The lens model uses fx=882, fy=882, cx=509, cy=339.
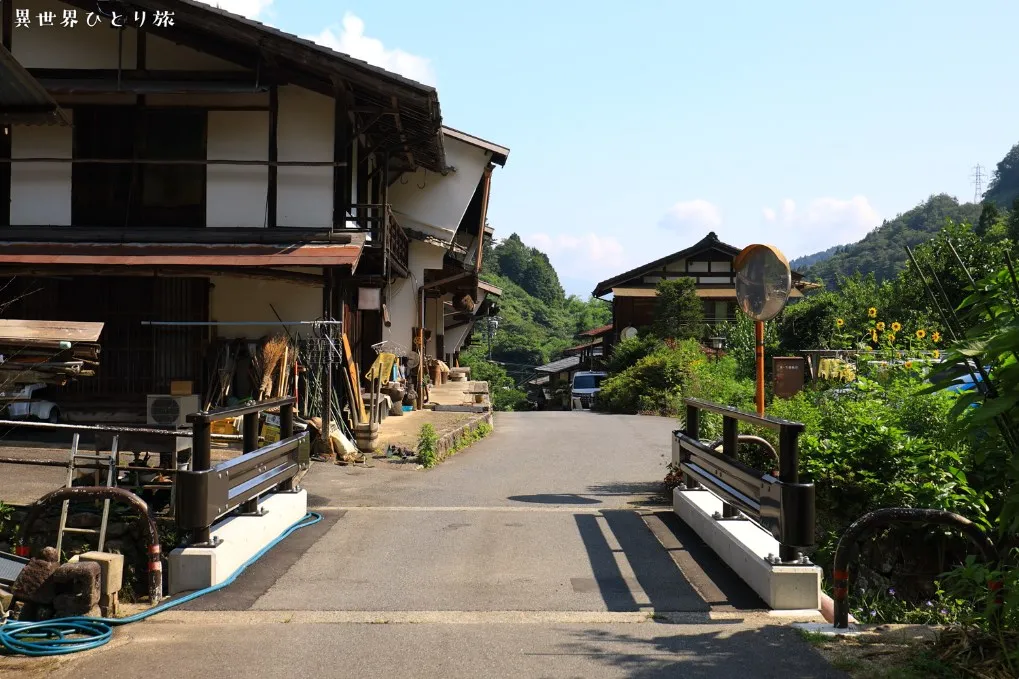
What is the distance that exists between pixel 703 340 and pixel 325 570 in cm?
3485

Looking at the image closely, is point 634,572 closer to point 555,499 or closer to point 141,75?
point 555,499

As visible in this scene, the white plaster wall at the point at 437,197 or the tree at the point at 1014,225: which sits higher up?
the tree at the point at 1014,225

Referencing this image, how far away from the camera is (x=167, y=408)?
14.1 metres

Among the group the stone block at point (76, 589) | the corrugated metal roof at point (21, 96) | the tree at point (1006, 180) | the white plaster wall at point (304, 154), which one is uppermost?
the tree at point (1006, 180)

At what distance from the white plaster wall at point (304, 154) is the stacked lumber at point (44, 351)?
27.8 feet

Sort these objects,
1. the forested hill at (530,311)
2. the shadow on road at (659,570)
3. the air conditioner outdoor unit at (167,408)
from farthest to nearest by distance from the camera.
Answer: the forested hill at (530,311) < the air conditioner outdoor unit at (167,408) < the shadow on road at (659,570)

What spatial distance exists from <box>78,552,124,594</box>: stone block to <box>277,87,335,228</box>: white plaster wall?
9.82 metres

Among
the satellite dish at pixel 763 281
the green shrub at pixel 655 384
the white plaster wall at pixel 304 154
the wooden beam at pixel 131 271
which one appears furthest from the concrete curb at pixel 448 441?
the green shrub at pixel 655 384

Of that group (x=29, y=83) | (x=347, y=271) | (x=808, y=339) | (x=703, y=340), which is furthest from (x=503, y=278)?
(x=29, y=83)

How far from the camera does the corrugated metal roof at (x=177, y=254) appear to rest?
45.2 feet

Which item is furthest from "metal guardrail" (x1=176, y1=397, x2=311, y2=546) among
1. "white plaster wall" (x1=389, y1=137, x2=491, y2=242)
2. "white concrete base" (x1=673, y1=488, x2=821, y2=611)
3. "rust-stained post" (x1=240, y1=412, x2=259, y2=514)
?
"white plaster wall" (x1=389, y1=137, x2=491, y2=242)

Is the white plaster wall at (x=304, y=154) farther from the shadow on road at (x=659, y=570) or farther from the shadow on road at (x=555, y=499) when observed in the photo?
the shadow on road at (x=659, y=570)

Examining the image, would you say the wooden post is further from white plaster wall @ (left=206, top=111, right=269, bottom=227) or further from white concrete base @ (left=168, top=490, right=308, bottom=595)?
white concrete base @ (left=168, top=490, right=308, bottom=595)

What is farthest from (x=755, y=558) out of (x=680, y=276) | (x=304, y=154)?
(x=680, y=276)
